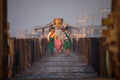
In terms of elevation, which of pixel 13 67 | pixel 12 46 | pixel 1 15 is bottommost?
pixel 13 67

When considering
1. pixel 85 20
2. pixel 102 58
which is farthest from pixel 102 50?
pixel 85 20

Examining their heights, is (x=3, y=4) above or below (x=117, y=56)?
above

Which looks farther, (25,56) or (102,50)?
(25,56)

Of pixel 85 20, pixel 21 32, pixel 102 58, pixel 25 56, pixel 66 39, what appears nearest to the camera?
pixel 102 58

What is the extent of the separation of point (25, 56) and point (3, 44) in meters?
8.08

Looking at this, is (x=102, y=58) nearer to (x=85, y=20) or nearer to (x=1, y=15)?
(x=1, y=15)

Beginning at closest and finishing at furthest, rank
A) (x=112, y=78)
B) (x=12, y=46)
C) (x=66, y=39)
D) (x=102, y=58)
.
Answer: (x=112, y=78)
(x=102, y=58)
(x=12, y=46)
(x=66, y=39)

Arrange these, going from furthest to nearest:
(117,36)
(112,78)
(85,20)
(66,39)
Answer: (85,20) < (66,39) < (112,78) < (117,36)

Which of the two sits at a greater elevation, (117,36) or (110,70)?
(117,36)

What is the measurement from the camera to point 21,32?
144125mm

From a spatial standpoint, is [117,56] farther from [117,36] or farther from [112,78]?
[112,78]

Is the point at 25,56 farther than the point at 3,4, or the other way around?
the point at 25,56

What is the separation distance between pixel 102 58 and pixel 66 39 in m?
18.4

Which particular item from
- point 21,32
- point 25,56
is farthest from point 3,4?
point 21,32
